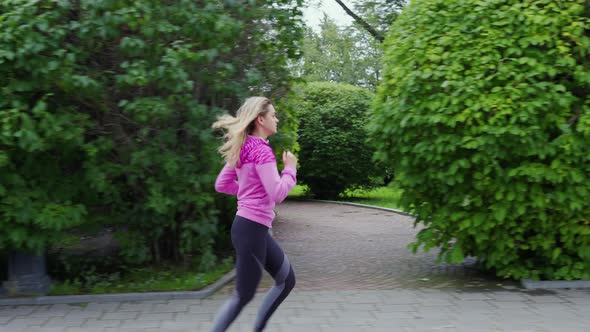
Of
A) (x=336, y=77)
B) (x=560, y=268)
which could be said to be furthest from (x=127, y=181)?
(x=336, y=77)

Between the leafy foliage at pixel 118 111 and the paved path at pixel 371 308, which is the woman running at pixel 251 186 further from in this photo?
the leafy foliage at pixel 118 111

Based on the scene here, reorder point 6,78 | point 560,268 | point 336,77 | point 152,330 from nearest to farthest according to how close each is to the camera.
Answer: point 152,330 < point 6,78 < point 560,268 < point 336,77

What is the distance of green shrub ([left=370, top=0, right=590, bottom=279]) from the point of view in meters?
5.93

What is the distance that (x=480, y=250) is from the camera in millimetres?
6527

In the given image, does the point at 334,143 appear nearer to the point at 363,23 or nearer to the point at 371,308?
the point at 363,23

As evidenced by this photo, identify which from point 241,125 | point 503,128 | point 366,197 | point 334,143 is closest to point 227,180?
point 241,125

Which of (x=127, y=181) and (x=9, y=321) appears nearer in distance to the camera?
(x=9, y=321)

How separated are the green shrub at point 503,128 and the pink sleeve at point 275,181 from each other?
8.42 ft

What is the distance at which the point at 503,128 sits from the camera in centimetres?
581

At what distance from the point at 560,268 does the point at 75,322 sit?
16.2 feet

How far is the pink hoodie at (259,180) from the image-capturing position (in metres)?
3.92

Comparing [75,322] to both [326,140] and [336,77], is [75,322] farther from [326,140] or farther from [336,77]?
[336,77]

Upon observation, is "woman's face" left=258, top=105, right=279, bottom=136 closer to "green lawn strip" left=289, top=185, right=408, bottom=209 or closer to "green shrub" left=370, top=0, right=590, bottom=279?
"green shrub" left=370, top=0, right=590, bottom=279

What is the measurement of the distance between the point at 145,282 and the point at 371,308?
2.50m
